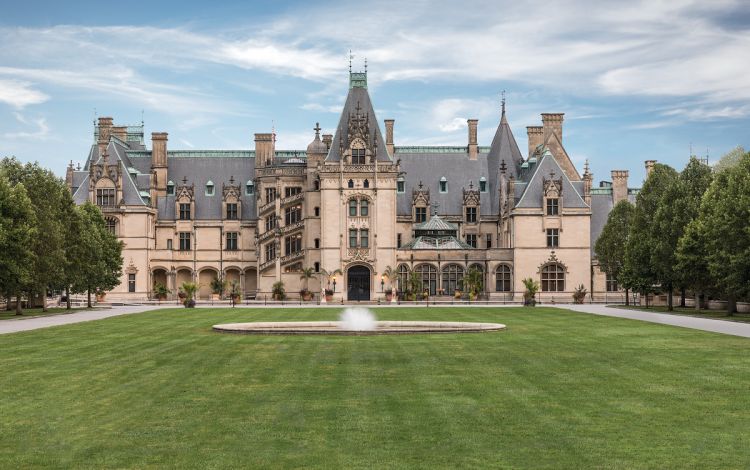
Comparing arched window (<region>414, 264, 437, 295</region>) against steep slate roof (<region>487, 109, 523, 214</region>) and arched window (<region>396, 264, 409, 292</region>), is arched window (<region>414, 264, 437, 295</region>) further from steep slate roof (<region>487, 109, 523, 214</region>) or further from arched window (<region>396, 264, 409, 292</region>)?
steep slate roof (<region>487, 109, 523, 214</region>)

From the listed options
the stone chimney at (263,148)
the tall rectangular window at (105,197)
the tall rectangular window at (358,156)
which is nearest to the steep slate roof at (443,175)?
the tall rectangular window at (358,156)

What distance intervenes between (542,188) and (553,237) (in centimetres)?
529

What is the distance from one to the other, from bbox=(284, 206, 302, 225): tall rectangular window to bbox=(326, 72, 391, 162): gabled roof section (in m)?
8.41

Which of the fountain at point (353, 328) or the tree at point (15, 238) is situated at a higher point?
the tree at point (15, 238)

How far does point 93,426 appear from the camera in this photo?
62.6ft

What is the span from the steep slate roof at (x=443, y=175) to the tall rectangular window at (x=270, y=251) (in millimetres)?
14519

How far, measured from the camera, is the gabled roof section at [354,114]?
97.2 metres

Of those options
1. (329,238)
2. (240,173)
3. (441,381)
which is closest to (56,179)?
(329,238)

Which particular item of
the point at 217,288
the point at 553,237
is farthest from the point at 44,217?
the point at 553,237

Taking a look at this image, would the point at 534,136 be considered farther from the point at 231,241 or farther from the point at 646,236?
the point at 646,236

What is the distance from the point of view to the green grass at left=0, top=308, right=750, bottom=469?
647 inches

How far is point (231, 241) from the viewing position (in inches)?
4277

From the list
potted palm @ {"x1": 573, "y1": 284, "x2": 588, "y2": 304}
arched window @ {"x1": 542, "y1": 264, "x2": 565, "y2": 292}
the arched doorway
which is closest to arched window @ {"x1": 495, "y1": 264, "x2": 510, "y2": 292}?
arched window @ {"x1": 542, "y1": 264, "x2": 565, "y2": 292}

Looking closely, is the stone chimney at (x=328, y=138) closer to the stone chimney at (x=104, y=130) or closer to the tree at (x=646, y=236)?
the stone chimney at (x=104, y=130)
